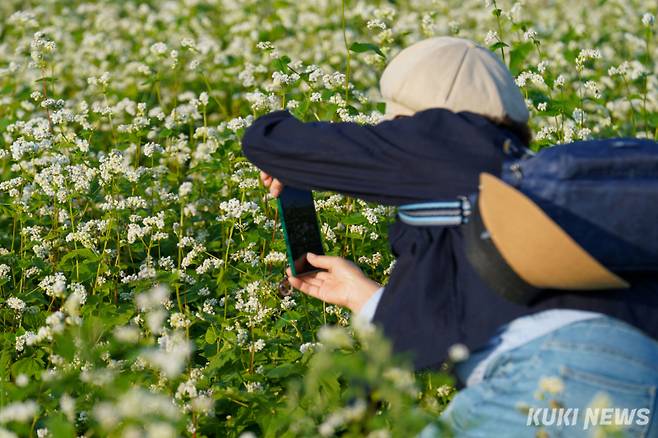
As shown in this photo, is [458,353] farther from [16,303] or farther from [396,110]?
[16,303]

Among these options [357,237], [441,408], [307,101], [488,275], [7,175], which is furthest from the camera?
[7,175]

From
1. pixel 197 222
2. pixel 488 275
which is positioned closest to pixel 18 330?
pixel 197 222

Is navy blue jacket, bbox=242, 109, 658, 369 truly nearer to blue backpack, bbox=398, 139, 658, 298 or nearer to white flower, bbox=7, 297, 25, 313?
blue backpack, bbox=398, 139, 658, 298

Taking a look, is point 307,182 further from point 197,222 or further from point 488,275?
point 197,222

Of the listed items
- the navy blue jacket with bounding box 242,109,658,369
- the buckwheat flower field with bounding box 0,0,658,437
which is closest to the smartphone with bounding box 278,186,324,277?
the buckwheat flower field with bounding box 0,0,658,437

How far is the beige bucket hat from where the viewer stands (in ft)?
8.68

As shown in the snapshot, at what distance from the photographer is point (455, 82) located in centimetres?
265

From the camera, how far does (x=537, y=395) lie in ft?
7.30

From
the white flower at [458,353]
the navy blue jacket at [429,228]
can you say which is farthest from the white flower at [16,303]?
the white flower at [458,353]

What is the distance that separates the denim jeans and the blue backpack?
0.16m

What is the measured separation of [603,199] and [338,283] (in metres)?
0.97

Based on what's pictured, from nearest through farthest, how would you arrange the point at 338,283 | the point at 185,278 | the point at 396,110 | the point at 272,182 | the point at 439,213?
the point at 439,213
the point at 396,110
the point at 272,182
the point at 338,283
the point at 185,278

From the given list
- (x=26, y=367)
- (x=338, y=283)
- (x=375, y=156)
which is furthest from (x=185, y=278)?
(x=375, y=156)

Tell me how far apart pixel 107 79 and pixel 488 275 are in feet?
9.74
